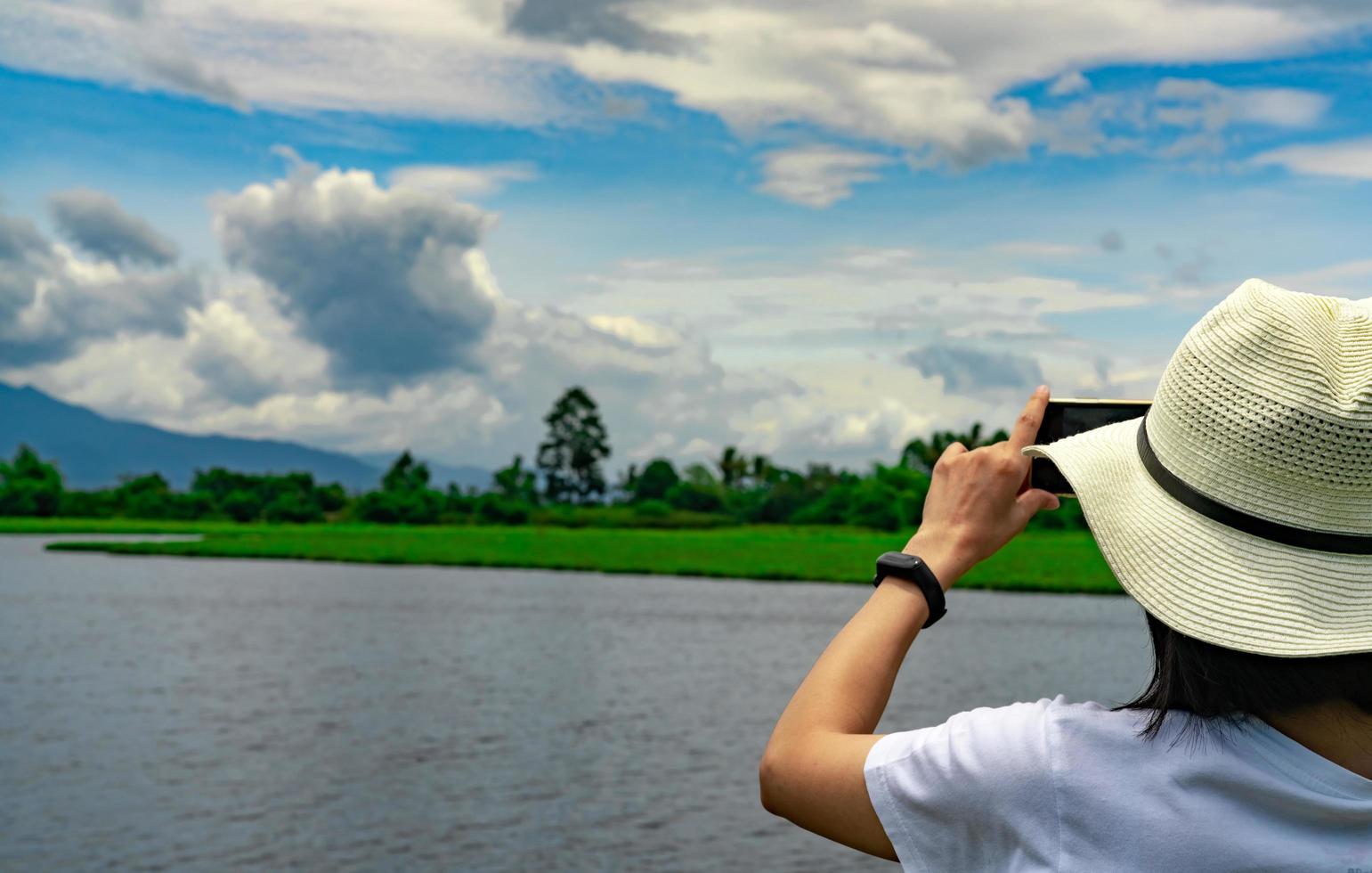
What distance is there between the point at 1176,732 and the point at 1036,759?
0.46 feet

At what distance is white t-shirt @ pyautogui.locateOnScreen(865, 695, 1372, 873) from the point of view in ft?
3.98

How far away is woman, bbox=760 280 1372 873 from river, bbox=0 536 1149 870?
9.86 meters

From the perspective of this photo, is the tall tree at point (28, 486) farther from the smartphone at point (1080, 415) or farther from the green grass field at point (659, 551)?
the smartphone at point (1080, 415)

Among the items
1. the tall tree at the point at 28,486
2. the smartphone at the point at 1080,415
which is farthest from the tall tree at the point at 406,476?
the smartphone at the point at 1080,415

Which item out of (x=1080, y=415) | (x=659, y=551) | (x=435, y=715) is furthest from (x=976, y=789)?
(x=659, y=551)

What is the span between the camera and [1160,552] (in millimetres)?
1281

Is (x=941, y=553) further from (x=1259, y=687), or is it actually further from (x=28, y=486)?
(x=28, y=486)

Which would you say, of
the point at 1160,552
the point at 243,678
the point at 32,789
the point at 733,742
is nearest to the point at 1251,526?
the point at 1160,552

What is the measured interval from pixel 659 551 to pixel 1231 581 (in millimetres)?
53598

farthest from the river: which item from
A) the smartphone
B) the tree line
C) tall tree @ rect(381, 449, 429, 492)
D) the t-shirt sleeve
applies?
tall tree @ rect(381, 449, 429, 492)

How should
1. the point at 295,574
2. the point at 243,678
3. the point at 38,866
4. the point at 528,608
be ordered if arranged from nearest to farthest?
1. the point at 38,866
2. the point at 243,678
3. the point at 528,608
4. the point at 295,574

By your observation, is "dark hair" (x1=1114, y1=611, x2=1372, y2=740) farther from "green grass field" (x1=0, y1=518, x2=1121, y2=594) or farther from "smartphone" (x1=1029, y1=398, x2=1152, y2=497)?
"green grass field" (x1=0, y1=518, x2=1121, y2=594)

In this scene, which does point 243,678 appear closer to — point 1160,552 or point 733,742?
point 733,742

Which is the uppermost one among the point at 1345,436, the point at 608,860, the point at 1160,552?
the point at 1345,436
